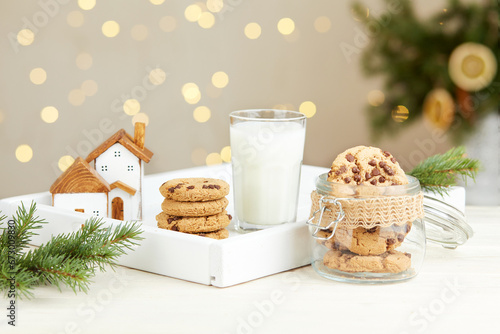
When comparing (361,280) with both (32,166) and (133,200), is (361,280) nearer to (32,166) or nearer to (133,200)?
(133,200)

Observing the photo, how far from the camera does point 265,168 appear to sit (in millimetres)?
1076

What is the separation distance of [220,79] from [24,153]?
82 centimetres

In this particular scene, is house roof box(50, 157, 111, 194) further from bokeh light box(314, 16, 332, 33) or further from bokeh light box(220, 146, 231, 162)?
bokeh light box(314, 16, 332, 33)

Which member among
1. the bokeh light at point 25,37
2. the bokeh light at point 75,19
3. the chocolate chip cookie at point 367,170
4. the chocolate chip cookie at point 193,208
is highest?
the bokeh light at point 75,19

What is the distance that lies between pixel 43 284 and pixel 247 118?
43 cm

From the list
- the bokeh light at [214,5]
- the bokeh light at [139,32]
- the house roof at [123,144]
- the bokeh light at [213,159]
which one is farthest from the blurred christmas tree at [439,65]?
the house roof at [123,144]

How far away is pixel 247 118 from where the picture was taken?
1.07 metres

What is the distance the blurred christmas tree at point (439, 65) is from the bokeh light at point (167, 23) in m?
0.80

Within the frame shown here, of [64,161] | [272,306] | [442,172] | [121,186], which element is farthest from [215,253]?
[64,161]

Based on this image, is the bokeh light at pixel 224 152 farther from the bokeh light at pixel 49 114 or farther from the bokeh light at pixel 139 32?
the bokeh light at pixel 49 114

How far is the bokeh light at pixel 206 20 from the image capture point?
8.04 ft

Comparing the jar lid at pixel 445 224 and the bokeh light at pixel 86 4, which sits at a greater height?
the bokeh light at pixel 86 4

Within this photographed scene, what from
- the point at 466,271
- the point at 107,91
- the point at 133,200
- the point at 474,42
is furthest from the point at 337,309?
the point at 107,91

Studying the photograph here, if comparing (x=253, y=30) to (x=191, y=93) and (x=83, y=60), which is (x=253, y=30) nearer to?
(x=191, y=93)
